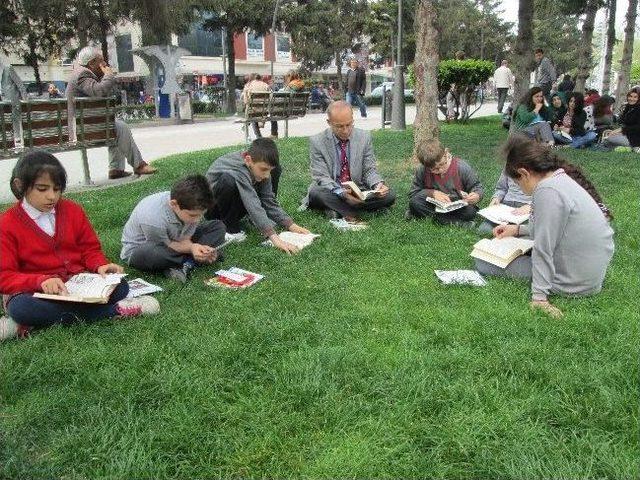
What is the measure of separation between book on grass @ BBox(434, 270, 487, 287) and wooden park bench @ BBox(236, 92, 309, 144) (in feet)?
24.4

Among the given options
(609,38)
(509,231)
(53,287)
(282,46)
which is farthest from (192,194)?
(282,46)

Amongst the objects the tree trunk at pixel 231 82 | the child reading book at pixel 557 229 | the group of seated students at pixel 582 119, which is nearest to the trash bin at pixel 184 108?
the tree trunk at pixel 231 82

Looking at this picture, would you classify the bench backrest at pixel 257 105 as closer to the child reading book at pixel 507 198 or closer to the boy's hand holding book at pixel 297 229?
the boy's hand holding book at pixel 297 229

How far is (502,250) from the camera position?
12.8 feet

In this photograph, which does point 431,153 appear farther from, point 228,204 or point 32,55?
point 32,55

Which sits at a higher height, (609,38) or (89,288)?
(609,38)

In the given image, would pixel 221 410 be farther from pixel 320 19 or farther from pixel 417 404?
pixel 320 19

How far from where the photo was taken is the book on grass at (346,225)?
5.22 meters

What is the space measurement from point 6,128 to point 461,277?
4997mm

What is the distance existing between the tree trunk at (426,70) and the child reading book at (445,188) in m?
2.31

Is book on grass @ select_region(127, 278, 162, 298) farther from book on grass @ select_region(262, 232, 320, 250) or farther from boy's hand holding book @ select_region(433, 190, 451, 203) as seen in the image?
boy's hand holding book @ select_region(433, 190, 451, 203)

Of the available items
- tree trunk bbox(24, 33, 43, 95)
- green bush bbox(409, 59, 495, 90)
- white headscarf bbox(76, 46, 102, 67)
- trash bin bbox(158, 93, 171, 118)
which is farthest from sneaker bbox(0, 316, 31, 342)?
tree trunk bbox(24, 33, 43, 95)

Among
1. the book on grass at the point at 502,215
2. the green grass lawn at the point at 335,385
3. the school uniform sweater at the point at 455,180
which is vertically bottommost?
the green grass lawn at the point at 335,385

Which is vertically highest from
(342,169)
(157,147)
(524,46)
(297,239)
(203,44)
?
(203,44)
